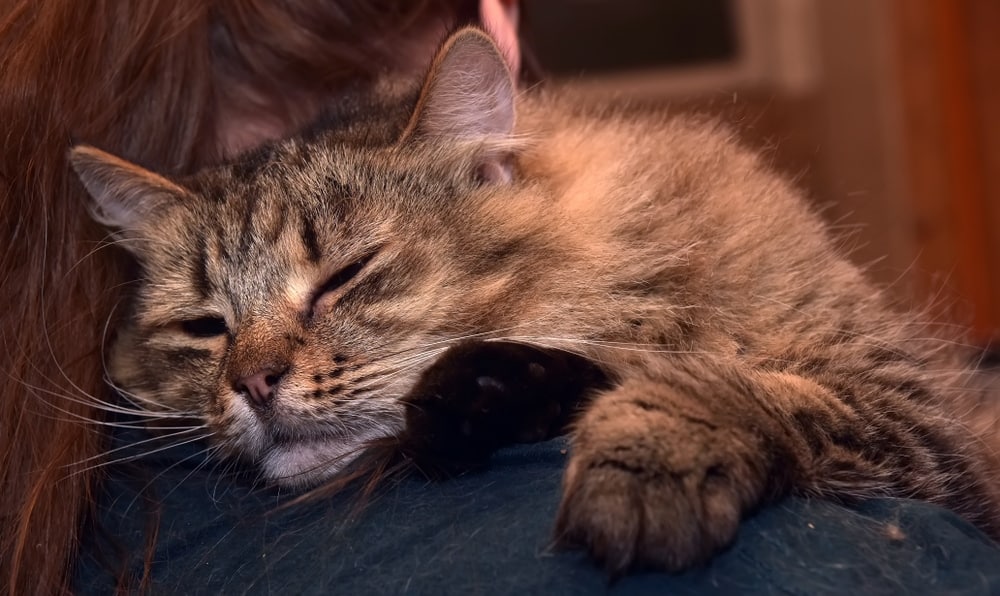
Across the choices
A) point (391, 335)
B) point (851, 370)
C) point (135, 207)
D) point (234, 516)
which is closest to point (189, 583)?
point (234, 516)

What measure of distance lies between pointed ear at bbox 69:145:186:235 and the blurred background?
1.73m

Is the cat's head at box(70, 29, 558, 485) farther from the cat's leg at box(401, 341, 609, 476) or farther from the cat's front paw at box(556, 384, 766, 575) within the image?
the cat's front paw at box(556, 384, 766, 575)

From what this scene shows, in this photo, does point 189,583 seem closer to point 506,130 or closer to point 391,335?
point 391,335

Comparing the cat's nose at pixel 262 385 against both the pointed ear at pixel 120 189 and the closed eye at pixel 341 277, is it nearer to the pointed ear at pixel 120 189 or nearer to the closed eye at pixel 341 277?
the closed eye at pixel 341 277

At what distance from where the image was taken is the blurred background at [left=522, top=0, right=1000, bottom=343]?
10.9 feet

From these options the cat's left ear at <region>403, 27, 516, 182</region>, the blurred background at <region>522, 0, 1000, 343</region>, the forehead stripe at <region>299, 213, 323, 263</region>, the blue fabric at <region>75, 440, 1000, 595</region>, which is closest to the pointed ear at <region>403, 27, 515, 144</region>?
the cat's left ear at <region>403, 27, 516, 182</region>

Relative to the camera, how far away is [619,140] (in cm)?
138

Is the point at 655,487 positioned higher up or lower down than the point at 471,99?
lower down

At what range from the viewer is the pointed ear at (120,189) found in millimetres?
1249

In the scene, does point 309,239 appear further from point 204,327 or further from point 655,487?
point 655,487

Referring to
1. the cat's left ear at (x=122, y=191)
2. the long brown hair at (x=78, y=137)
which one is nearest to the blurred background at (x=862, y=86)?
the long brown hair at (x=78, y=137)

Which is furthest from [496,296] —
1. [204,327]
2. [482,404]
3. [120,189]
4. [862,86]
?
[862,86]

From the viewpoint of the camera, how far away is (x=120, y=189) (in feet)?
4.31

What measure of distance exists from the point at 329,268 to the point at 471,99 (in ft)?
0.96
